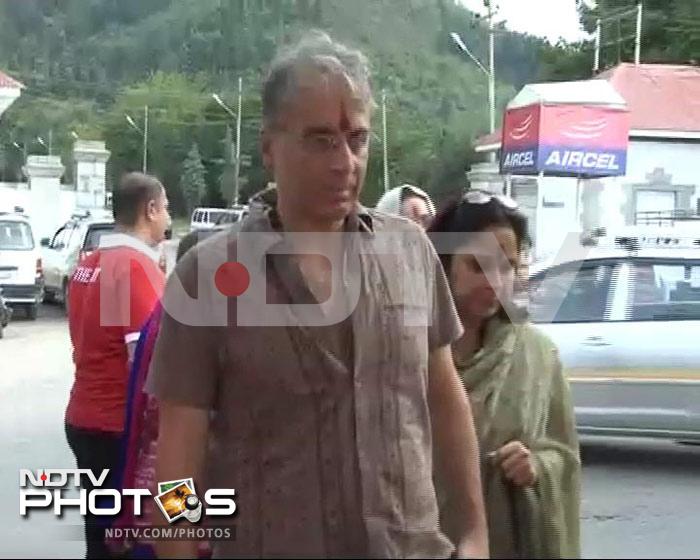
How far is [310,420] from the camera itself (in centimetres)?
187

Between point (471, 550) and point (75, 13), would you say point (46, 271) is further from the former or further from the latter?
point (471, 550)

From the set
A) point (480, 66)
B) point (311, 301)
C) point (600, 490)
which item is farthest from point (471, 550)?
point (480, 66)

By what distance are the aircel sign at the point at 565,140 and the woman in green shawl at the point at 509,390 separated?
62.0 ft

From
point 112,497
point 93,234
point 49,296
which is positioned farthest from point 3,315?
point 112,497

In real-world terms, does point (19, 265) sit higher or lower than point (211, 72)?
lower

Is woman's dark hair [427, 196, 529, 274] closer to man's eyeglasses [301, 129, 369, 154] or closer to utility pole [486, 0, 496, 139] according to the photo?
man's eyeglasses [301, 129, 369, 154]

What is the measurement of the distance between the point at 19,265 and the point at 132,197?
46.8 feet

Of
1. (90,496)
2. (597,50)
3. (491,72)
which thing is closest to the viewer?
(90,496)

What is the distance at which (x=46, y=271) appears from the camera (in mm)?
21312

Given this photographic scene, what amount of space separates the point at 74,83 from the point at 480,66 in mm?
8991

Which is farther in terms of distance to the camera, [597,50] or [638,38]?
[597,50]

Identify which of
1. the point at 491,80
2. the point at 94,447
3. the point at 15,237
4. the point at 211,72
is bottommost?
the point at 15,237

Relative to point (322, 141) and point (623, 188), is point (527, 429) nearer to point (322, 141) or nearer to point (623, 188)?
point (322, 141)

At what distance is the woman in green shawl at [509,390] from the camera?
8.34ft
